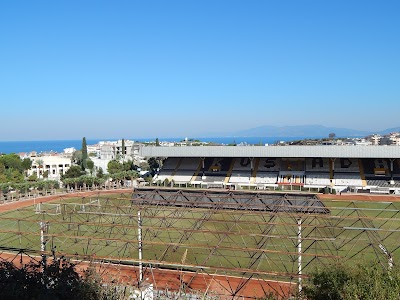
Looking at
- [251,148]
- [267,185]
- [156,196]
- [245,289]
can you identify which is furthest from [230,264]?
[251,148]

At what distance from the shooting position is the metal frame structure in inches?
639

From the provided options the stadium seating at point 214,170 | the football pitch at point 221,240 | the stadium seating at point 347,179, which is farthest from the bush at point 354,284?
the stadium seating at point 214,170

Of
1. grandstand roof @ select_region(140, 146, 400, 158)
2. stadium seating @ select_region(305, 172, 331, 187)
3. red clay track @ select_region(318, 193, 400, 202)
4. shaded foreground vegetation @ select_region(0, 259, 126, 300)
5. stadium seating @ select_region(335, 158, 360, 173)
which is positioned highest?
grandstand roof @ select_region(140, 146, 400, 158)

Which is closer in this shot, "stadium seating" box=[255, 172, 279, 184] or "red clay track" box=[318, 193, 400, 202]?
"red clay track" box=[318, 193, 400, 202]

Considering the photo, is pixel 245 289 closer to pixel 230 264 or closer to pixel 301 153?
pixel 230 264

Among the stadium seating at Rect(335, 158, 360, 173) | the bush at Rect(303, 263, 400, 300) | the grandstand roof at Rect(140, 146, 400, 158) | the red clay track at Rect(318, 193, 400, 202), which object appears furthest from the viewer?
the stadium seating at Rect(335, 158, 360, 173)

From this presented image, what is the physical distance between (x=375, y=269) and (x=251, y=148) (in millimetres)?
35332

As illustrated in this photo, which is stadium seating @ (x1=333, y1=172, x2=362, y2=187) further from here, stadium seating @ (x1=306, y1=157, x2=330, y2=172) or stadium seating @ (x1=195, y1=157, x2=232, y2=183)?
stadium seating @ (x1=195, y1=157, x2=232, y2=183)

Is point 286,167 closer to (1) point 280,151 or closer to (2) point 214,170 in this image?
(1) point 280,151

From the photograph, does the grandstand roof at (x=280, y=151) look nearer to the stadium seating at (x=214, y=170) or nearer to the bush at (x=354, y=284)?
the stadium seating at (x=214, y=170)

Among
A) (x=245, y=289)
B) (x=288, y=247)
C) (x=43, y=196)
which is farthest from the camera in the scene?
(x=43, y=196)

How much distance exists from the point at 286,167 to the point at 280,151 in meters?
3.03

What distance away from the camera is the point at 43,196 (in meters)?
43.8

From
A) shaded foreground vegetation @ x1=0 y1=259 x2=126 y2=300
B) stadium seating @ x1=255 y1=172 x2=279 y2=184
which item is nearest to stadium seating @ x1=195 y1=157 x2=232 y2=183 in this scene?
stadium seating @ x1=255 y1=172 x2=279 y2=184
